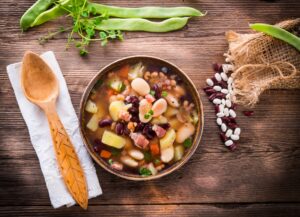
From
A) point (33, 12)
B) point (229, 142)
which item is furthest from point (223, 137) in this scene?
point (33, 12)

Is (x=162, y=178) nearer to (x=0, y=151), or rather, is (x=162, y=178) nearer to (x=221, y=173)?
(x=221, y=173)

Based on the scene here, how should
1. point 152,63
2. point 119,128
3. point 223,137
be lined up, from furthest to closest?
point 223,137 → point 152,63 → point 119,128

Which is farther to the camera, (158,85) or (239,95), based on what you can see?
(239,95)

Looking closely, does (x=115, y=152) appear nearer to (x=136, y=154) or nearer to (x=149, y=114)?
(x=136, y=154)

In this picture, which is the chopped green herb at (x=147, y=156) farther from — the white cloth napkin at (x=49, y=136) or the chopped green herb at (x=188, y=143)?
the white cloth napkin at (x=49, y=136)

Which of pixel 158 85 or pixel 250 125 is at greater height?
pixel 158 85

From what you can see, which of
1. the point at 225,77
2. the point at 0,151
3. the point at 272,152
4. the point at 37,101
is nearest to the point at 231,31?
the point at 225,77
